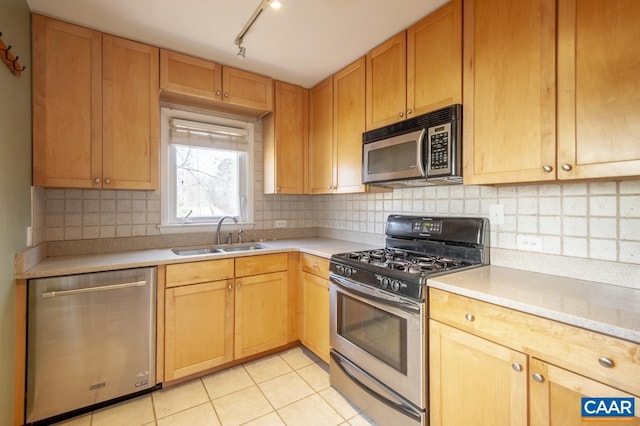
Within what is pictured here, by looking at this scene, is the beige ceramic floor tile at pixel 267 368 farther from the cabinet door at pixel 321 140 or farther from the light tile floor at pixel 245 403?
the cabinet door at pixel 321 140

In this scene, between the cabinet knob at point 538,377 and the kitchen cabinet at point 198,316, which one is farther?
the kitchen cabinet at point 198,316

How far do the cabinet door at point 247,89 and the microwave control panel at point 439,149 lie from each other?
5.15 ft

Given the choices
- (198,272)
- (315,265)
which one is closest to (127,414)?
(198,272)

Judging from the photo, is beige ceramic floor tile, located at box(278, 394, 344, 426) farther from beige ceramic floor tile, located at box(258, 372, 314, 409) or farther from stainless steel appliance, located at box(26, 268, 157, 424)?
stainless steel appliance, located at box(26, 268, 157, 424)

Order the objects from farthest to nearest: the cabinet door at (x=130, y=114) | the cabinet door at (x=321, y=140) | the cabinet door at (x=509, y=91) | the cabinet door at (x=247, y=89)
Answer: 1. the cabinet door at (x=321, y=140)
2. the cabinet door at (x=247, y=89)
3. the cabinet door at (x=130, y=114)
4. the cabinet door at (x=509, y=91)

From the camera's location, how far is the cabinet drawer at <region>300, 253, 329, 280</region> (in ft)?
7.25

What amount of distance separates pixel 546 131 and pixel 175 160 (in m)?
2.65

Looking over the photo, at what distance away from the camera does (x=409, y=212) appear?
2311 mm

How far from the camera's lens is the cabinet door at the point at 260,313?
89.7 inches

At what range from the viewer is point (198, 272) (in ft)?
6.86

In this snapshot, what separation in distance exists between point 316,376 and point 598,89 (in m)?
2.29

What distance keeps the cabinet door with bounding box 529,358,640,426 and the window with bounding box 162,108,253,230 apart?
248 centimetres

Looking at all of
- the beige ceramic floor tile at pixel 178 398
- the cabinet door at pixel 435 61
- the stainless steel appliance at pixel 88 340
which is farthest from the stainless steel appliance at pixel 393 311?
the stainless steel appliance at pixel 88 340

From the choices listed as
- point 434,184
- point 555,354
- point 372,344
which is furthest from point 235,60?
point 555,354
